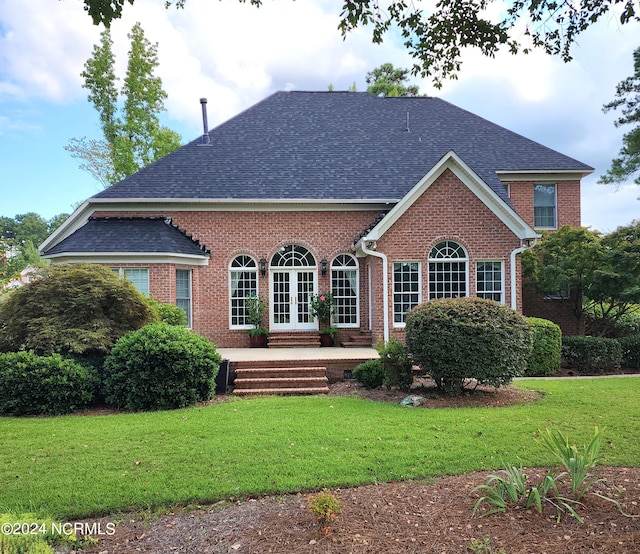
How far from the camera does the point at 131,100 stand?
27609 millimetres

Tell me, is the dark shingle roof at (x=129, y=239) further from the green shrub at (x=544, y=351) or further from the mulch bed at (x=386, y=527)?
the mulch bed at (x=386, y=527)

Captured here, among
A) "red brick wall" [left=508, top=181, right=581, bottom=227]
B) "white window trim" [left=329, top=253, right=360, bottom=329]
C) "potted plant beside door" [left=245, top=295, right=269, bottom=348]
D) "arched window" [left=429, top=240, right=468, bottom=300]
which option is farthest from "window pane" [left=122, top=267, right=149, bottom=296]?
"red brick wall" [left=508, top=181, right=581, bottom=227]

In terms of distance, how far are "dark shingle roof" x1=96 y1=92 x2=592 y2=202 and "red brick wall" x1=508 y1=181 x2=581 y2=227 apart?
0.65 metres

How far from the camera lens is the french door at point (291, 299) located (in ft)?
50.3

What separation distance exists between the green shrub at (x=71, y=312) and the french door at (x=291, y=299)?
563cm

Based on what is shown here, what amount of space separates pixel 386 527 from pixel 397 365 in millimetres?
5815

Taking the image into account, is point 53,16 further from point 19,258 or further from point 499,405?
point 19,258

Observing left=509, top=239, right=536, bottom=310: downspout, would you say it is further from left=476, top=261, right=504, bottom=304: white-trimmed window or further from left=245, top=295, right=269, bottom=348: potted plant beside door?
left=245, top=295, right=269, bottom=348: potted plant beside door

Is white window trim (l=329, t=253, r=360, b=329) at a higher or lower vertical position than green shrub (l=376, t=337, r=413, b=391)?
higher

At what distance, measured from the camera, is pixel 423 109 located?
19656 mm

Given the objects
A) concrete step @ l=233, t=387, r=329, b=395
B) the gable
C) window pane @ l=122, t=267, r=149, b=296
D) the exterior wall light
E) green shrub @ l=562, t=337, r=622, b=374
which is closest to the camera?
concrete step @ l=233, t=387, r=329, b=395

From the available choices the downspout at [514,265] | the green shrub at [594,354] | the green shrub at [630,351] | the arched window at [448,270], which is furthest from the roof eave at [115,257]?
the green shrub at [630,351]

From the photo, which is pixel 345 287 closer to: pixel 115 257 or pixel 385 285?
pixel 385 285

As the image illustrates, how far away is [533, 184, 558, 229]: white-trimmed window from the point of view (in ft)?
56.4
